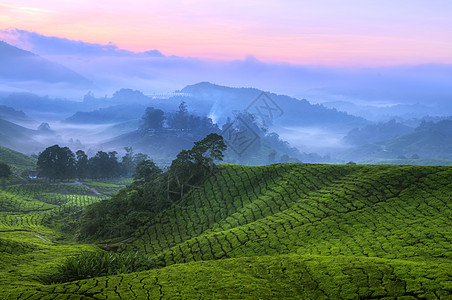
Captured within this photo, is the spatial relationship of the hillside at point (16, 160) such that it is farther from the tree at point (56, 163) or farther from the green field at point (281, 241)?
the green field at point (281, 241)

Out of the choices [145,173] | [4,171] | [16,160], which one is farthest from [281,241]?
[16,160]

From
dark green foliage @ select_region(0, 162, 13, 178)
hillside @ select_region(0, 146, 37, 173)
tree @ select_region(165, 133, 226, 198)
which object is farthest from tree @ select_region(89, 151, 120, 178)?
tree @ select_region(165, 133, 226, 198)

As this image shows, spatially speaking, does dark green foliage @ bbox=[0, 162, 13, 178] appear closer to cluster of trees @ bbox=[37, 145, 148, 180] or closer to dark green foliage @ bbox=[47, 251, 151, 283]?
cluster of trees @ bbox=[37, 145, 148, 180]

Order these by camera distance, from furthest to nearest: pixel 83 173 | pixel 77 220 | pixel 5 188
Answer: pixel 83 173, pixel 5 188, pixel 77 220

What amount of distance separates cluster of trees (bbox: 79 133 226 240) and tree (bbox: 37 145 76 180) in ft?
149

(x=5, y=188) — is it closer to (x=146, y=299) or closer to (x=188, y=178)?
(x=188, y=178)

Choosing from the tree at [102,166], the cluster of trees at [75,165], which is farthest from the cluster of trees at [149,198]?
the tree at [102,166]

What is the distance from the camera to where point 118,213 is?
145ft

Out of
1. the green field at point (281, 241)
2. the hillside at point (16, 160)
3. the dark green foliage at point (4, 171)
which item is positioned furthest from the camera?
the hillside at point (16, 160)

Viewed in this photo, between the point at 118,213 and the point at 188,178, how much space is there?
1093 cm

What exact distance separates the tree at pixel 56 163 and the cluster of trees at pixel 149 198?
45269mm

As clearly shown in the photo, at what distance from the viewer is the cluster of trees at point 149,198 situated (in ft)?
133

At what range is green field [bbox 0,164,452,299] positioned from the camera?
57.4 ft

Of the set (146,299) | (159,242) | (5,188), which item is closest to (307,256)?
A: (146,299)
